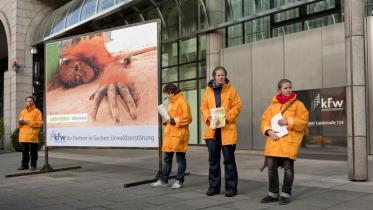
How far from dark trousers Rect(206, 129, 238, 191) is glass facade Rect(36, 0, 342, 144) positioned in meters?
7.44

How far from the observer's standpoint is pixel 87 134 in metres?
9.54

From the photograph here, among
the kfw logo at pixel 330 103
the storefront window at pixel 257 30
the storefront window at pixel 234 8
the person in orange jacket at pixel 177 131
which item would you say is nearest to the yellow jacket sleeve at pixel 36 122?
the person in orange jacket at pixel 177 131

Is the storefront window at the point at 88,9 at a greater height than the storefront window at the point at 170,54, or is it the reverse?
the storefront window at the point at 88,9

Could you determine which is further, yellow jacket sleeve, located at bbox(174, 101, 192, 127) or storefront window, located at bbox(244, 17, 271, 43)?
storefront window, located at bbox(244, 17, 271, 43)

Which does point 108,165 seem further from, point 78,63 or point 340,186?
point 340,186

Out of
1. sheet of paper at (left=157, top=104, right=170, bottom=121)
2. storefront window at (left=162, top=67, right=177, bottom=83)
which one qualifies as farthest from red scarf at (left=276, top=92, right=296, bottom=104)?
storefront window at (left=162, top=67, right=177, bottom=83)

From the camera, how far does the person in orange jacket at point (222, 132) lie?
21.7 ft

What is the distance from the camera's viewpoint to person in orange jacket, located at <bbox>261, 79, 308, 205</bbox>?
237 inches

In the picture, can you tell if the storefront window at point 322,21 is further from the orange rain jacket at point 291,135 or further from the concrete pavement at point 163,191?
the orange rain jacket at point 291,135

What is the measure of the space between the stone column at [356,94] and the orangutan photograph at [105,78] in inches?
142

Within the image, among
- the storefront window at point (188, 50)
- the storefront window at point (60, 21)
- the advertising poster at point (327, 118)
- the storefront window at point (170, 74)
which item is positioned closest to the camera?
the advertising poster at point (327, 118)

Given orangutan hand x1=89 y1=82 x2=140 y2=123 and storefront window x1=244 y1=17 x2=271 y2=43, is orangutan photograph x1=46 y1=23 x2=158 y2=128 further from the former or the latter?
storefront window x1=244 y1=17 x2=271 y2=43

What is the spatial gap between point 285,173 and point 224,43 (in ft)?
36.2

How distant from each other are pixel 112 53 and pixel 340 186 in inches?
200
